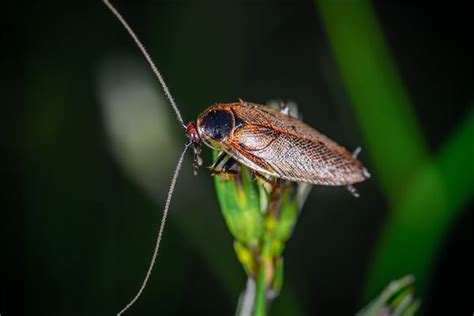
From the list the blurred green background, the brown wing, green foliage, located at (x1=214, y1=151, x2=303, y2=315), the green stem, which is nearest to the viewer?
the green stem

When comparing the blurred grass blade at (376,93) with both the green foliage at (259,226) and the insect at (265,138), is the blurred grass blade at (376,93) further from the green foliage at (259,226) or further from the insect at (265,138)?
the green foliage at (259,226)

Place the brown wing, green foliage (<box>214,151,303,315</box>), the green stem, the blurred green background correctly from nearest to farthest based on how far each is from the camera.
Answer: the green stem, green foliage (<box>214,151,303,315</box>), the brown wing, the blurred green background

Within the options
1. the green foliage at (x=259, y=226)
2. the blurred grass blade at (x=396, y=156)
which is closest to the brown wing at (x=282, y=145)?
the green foliage at (x=259, y=226)

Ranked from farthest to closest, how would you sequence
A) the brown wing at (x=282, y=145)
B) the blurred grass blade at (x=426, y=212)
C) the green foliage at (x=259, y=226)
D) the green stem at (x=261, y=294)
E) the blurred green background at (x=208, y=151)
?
the blurred green background at (x=208, y=151), the blurred grass blade at (x=426, y=212), the brown wing at (x=282, y=145), the green foliage at (x=259, y=226), the green stem at (x=261, y=294)

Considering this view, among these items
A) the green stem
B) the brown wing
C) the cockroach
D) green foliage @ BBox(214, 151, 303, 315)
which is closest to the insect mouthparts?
the cockroach

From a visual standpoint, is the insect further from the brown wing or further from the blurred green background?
the blurred green background

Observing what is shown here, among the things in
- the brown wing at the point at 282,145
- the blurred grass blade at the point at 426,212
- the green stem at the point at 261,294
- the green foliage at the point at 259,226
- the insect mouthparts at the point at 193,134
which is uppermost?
the insect mouthparts at the point at 193,134

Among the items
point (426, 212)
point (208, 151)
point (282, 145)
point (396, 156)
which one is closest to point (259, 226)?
point (282, 145)
